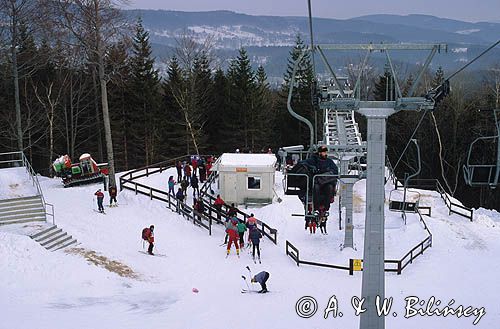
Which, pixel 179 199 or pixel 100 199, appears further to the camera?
pixel 179 199

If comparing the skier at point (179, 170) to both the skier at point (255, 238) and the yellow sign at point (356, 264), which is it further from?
the yellow sign at point (356, 264)

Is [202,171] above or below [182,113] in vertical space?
below

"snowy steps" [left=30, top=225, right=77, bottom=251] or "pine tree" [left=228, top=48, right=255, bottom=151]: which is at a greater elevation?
"pine tree" [left=228, top=48, right=255, bottom=151]

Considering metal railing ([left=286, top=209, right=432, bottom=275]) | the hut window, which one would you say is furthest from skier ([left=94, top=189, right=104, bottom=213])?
metal railing ([left=286, top=209, right=432, bottom=275])

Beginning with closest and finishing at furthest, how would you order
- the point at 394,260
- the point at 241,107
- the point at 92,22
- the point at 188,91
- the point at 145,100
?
the point at 394,260, the point at 92,22, the point at 145,100, the point at 188,91, the point at 241,107

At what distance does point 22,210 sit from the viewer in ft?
63.3

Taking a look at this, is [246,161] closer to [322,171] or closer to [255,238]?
[255,238]

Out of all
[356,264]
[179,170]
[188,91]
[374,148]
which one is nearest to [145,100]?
[188,91]

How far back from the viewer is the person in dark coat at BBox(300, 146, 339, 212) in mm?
13930

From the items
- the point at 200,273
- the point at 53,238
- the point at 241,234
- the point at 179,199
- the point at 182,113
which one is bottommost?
the point at 200,273

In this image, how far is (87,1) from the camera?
77.3 ft

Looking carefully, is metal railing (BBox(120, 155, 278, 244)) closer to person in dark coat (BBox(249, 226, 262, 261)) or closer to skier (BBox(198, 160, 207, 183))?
skier (BBox(198, 160, 207, 183))

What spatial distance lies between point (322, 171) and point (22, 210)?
11.6 metres

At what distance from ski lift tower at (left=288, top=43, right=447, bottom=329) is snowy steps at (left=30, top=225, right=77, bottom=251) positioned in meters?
11.1
